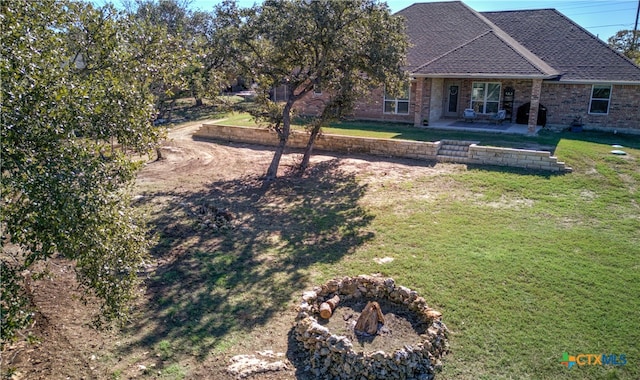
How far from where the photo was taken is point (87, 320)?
659 centimetres

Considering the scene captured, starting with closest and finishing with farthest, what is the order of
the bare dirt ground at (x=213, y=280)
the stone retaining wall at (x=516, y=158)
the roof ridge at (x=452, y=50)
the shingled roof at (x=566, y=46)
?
the bare dirt ground at (x=213, y=280)
the stone retaining wall at (x=516, y=158)
the shingled roof at (x=566, y=46)
the roof ridge at (x=452, y=50)

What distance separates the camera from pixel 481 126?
20109mm

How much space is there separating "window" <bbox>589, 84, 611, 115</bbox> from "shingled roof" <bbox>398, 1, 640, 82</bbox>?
68cm

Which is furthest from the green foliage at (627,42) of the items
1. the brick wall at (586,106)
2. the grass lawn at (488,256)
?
the grass lawn at (488,256)

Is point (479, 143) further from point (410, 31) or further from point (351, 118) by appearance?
point (410, 31)

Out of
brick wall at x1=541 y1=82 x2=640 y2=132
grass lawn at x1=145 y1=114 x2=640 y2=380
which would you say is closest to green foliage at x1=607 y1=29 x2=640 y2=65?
brick wall at x1=541 y1=82 x2=640 y2=132

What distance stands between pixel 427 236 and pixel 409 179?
13.9 feet

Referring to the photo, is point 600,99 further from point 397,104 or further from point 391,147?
point 391,147

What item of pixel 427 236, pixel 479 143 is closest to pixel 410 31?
pixel 479 143

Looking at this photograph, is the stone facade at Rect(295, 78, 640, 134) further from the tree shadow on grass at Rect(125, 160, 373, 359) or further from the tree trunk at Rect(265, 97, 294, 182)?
the tree shadow on grass at Rect(125, 160, 373, 359)

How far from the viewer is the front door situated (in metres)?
22.3

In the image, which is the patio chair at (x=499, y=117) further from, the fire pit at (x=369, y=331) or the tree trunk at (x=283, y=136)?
the fire pit at (x=369, y=331)

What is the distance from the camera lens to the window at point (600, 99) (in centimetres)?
1927

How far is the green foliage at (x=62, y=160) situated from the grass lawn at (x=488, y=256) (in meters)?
2.63
